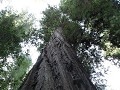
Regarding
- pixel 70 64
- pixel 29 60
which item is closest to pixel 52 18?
pixel 29 60

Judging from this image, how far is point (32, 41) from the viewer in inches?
532

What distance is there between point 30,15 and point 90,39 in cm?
532

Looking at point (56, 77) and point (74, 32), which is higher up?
point (74, 32)

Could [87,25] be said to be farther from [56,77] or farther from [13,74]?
[56,77]

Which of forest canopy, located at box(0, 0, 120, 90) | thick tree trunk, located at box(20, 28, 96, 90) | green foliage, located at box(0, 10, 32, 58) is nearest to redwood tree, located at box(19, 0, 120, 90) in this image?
forest canopy, located at box(0, 0, 120, 90)

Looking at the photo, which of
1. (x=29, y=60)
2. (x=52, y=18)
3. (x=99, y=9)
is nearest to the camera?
(x=99, y=9)

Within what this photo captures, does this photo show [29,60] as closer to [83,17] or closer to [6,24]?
[6,24]

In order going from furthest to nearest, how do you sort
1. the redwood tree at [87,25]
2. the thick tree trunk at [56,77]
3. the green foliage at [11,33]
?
the green foliage at [11,33]
the redwood tree at [87,25]
the thick tree trunk at [56,77]

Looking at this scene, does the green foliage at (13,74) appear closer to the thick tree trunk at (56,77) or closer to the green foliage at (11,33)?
the green foliage at (11,33)

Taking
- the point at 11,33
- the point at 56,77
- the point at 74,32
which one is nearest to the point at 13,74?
the point at 11,33

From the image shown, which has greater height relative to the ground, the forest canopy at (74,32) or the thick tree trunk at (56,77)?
the forest canopy at (74,32)

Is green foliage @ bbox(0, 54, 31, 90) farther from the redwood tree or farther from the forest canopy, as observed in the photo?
the redwood tree

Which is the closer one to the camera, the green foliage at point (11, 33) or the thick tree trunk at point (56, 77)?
the thick tree trunk at point (56, 77)

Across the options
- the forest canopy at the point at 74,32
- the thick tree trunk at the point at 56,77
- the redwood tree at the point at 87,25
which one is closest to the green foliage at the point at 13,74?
the forest canopy at the point at 74,32
